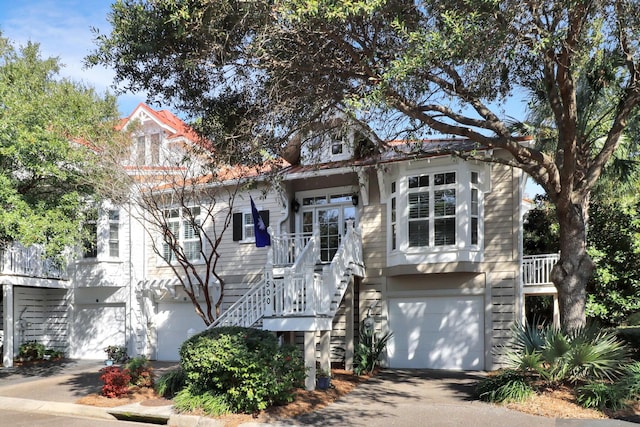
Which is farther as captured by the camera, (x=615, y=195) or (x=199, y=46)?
(x=615, y=195)

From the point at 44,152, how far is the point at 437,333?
1090 centimetres

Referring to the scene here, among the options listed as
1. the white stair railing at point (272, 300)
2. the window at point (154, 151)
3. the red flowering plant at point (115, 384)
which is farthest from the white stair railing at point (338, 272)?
the window at point (154, 151)

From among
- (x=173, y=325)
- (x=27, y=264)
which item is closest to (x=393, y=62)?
(x=173, y=325)

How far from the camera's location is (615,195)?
20.6 metres

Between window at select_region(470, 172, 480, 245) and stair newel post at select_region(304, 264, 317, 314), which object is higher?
window at select_region(470, 172, 480, 245)

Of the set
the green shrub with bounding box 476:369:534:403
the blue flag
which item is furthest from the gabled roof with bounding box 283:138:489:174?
the green shrub with bounding box 476:369:534:403

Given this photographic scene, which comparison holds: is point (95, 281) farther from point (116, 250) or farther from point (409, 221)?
point (409, 221)

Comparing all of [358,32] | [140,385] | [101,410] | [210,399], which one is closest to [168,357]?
[140,385]

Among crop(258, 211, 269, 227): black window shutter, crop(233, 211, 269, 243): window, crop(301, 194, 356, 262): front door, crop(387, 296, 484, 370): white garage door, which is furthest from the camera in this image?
crop(233, 211, 269, 243): window

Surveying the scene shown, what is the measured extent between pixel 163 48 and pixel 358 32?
3.69 meters

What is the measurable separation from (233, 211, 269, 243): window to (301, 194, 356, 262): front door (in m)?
1.82

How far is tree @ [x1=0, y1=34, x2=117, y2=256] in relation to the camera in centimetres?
1323

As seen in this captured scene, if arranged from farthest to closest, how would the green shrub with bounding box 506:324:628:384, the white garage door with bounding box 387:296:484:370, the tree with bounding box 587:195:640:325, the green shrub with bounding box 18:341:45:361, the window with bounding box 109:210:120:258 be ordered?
the window with bounding box 109:210:120:258 → the green shrub with bounding box 18:341:45:361 → the tree with bounding box 587:195:640:325 → the white garage door with bounding box 387:296:484:370 → the green shrub with bounding box 506:324:628:384

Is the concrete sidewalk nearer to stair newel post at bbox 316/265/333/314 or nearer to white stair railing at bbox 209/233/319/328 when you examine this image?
stair newel post at bbox 316/265/333/314
